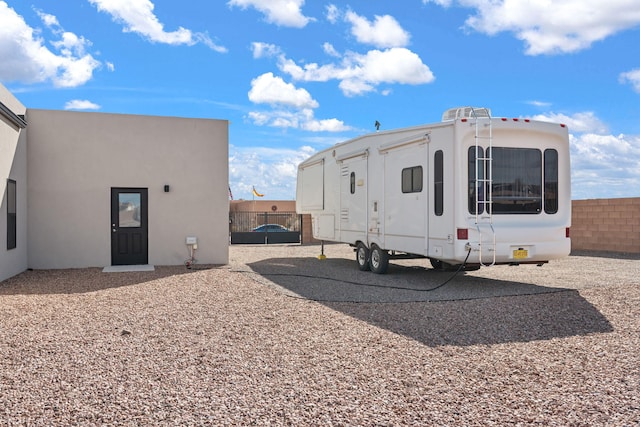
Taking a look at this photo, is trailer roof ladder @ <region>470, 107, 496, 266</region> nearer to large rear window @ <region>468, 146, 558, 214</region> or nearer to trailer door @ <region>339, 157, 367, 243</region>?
large rear window @ <region>468, 146, 558, 214</region>

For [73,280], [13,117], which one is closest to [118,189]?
[13,117]

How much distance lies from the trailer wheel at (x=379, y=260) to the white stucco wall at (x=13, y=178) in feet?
23.9

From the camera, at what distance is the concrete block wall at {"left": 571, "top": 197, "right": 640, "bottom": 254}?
52.7 feet

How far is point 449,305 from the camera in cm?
774

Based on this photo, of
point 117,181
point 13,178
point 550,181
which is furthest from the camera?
point 117,181

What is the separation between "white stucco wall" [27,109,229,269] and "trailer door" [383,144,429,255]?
463 centimetres

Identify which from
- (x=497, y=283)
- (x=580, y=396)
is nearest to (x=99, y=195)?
(x=497, y=283)

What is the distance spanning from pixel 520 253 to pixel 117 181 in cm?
909

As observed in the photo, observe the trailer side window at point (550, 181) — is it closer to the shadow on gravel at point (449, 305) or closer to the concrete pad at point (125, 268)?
the shadow on gravel at point (449, 305)

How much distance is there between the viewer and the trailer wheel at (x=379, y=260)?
1105 cm

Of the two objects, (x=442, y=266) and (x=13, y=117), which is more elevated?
(x=13, y=117)

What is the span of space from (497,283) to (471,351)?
5.15 meters

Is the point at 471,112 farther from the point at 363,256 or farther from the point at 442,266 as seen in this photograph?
the point at 363,256

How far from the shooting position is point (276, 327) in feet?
20.7
